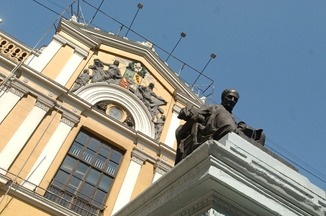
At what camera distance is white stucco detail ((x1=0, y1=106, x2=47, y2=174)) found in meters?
8.90

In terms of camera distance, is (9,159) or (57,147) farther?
(57,147)

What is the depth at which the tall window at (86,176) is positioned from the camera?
9.52 metres

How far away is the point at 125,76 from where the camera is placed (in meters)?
13.4

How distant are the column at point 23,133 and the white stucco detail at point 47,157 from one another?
61 centimetres

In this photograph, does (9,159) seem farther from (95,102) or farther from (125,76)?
(125,76)

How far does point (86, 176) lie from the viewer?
1026 cm

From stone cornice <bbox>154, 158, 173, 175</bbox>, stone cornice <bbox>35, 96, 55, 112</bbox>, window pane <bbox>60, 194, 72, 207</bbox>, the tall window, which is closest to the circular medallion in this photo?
the tall window

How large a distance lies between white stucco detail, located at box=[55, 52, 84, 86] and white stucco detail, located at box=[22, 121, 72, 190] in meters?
1.77

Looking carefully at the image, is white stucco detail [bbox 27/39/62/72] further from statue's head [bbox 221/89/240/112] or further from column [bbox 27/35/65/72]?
statue's head [bbox 221/89/240/112]

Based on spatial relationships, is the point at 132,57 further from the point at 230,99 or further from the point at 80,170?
the point at 230,99

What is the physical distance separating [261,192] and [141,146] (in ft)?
30.0

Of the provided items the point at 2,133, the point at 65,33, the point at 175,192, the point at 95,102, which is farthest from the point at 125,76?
the point at 175,192

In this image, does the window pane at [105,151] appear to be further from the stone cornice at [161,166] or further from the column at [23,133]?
the column at [23,133]

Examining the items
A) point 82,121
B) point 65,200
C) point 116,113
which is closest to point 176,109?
point 116,113
